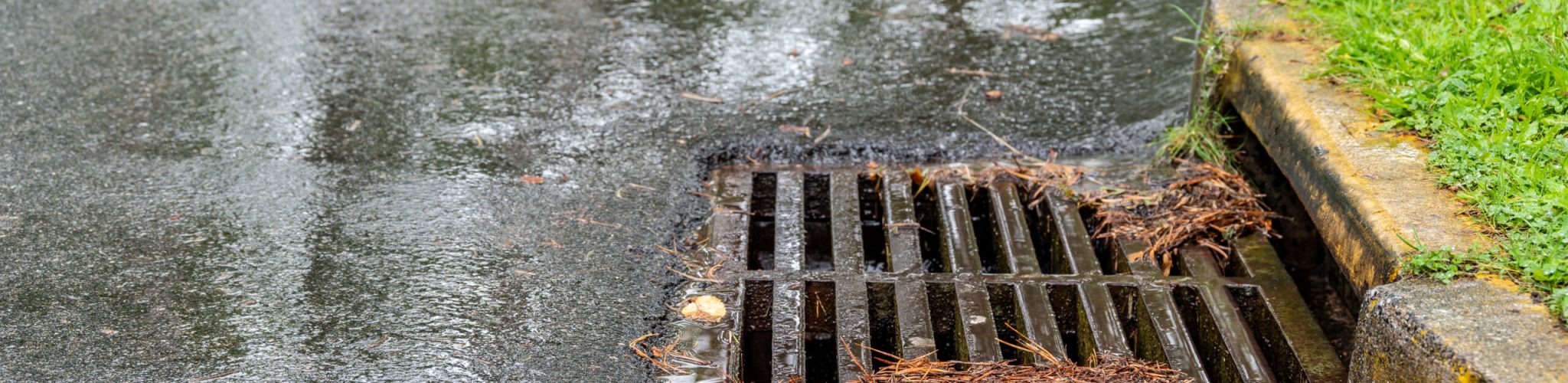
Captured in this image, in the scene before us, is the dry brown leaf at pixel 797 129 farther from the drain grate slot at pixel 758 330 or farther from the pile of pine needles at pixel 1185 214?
the drain grate slot at pixel 758 330

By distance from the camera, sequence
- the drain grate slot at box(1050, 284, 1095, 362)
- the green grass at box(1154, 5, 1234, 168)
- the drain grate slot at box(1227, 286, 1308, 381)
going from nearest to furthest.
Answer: the drain grate slot at box(1227, 286, 1308, 381) → the drain grate slot at box(1050, 284, 1095, 362) → the green grass at box(1154, 5, 1234, 168)

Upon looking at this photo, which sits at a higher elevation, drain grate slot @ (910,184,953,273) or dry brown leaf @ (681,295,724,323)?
dry brown leaf @ (681,295,724,323)

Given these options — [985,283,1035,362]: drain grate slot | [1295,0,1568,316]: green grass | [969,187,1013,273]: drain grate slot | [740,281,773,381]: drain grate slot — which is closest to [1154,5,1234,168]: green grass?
[1295,0,1568,316]: green grass

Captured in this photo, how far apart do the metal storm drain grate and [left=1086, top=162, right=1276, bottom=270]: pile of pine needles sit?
0.16ft

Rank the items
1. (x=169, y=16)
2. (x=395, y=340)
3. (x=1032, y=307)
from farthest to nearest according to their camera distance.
Answer: 1. (x=169, y=16)
2. (x=1032, y=307)
3. (x=395, y=340)

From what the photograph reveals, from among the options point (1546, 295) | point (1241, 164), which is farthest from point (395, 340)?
point (1241, 164)

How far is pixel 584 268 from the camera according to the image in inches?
99.9

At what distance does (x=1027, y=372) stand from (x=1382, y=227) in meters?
0.68

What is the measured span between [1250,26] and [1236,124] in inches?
10.8

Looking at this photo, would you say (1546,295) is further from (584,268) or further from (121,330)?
(121,330)

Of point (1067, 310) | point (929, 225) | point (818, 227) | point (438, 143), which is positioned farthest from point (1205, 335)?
point (438, 143)

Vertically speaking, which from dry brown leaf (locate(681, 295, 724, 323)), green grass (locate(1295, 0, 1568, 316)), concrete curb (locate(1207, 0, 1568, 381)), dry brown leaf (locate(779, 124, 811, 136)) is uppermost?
green grass (locate(1295, 0, 1568, 316))

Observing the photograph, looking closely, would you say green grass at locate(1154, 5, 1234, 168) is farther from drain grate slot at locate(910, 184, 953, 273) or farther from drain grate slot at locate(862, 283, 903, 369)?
drain grate slot at locate(862, 283, 903, 369)

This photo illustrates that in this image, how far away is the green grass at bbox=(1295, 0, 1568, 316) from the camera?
1.86 metres
